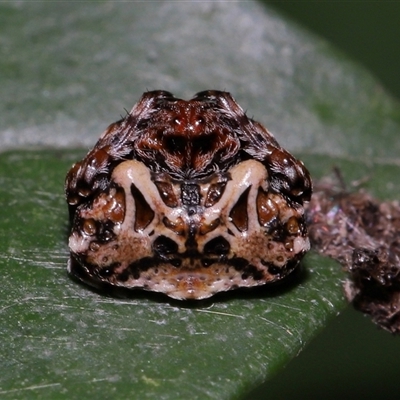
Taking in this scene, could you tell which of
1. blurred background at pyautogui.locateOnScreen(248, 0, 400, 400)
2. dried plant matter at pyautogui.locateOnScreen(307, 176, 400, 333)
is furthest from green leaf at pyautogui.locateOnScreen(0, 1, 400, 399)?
blurred background at pyautogui.locateOnScreen(248, 0, 400, 400)

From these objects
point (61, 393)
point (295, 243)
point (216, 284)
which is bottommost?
point (61, 393)

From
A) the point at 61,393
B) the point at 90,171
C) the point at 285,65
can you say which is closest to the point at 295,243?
the point at 90,171

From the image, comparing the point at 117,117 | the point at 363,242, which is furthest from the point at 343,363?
the point at 117,117

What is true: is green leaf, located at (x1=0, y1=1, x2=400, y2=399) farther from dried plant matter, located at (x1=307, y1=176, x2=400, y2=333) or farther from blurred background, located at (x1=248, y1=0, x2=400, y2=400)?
blurred background, located at (x1=248, y1=0, x2=400, y2=400)

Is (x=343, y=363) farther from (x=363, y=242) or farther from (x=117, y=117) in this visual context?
(x=117, y=117)

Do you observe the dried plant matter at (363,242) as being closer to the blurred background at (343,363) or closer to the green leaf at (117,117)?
the green leaf at (117,117)

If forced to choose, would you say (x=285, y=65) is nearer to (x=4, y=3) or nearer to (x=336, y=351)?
(x=4, y=3)

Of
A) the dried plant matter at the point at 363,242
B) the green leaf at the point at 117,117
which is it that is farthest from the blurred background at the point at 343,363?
the dried plant matter at the point at 363,242

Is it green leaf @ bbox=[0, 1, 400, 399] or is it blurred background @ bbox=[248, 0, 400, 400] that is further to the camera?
blurred background @ bbox=[248, 0, 400, 400]
